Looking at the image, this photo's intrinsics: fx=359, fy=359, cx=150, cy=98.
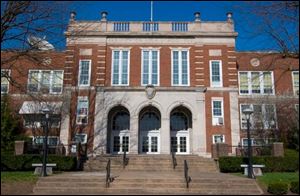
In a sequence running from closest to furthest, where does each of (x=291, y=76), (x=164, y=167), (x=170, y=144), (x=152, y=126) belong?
(x=164, y=167)
(x=170, y=144)
(x=152, y=126)
(x=291, y=76)

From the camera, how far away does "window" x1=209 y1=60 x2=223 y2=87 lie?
33.9 meters

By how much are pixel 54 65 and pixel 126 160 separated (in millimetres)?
13768

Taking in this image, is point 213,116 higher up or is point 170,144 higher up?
point 213,116

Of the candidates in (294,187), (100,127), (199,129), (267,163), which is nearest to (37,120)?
(100,127)

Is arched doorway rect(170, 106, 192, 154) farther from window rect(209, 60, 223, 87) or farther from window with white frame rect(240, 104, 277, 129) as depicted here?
window with white frame rect(240, 104, 277, 129)

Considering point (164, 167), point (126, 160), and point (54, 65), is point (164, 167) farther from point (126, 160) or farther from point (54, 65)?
point (54, 65)

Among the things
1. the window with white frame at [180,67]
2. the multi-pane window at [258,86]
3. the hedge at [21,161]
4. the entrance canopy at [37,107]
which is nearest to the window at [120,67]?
the window with white frame at [180,67]

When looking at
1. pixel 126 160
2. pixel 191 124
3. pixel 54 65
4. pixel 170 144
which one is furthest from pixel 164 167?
pixel 54 65

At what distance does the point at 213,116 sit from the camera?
109 ft

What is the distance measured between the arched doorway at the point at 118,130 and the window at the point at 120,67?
8.44ft

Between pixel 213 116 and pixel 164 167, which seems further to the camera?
pixel 213 116

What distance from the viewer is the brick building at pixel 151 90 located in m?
32.6

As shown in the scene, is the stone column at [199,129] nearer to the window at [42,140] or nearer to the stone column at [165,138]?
the stone column at [165,138]

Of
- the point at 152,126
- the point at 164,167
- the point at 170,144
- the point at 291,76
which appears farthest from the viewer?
the point at 291,76
